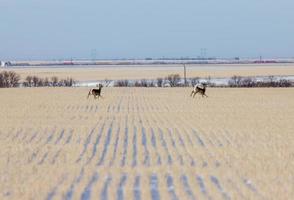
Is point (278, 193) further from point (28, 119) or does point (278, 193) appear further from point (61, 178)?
point (28, 119)

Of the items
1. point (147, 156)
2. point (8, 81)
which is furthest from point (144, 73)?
point (147, 156)

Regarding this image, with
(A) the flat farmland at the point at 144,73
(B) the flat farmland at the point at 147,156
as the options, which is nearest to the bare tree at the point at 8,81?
(A) the flat farmland at the point at 144,73

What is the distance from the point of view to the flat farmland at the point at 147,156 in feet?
30.1

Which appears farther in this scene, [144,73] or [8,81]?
[144,73]

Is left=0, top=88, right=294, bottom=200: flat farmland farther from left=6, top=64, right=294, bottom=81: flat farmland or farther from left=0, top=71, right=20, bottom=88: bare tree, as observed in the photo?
left=6, top=64, right=294, bottom=81: flat farmland

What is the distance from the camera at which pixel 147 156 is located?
1256 centimetres

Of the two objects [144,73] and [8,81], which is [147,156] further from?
[144,73]

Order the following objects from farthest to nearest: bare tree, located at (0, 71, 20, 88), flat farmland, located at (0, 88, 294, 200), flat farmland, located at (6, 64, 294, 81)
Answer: flat farmland, located at (6, 64, 294, 81) < bare tree, located at (0, 71, 20, 88) < flat farmland, located at (0, 88, 294, 200)

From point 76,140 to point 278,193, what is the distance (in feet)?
24.0

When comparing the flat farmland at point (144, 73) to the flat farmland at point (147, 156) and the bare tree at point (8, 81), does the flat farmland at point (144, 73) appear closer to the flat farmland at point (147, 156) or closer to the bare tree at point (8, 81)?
the bare tree at point (8, 81)

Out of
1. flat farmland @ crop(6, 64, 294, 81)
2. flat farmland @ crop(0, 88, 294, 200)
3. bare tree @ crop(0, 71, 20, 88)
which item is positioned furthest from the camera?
flat farmland @ crop(6, 64, 294, 81)

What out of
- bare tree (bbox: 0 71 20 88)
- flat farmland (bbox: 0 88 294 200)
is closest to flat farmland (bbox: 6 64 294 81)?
bare tree (bbox: 0 71 20 88)

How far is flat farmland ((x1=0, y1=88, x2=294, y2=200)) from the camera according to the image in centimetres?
919

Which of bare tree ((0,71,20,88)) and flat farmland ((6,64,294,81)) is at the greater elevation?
bare tree ((0,71,20,88))
